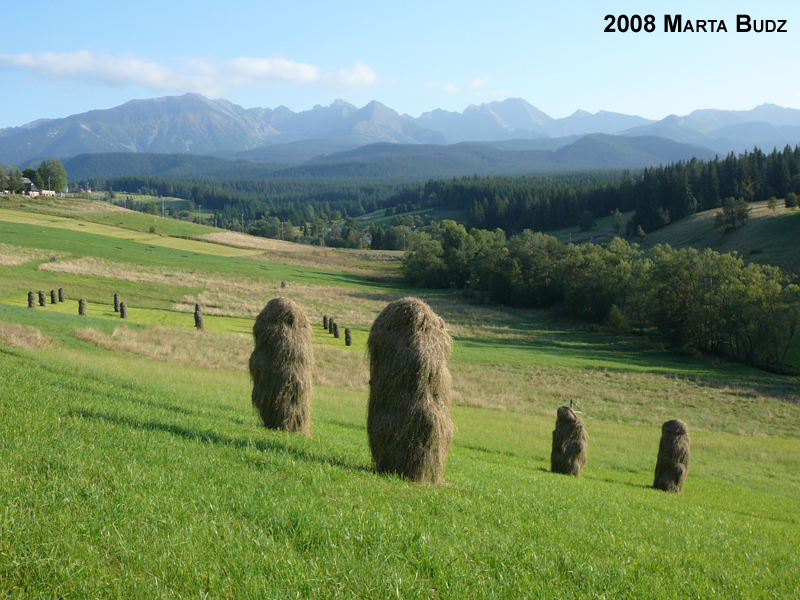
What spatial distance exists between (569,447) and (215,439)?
39.2ft

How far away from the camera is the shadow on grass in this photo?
10.0 meters

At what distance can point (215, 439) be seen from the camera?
10453 millimetres

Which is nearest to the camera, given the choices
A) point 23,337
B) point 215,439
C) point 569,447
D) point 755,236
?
point 215,439

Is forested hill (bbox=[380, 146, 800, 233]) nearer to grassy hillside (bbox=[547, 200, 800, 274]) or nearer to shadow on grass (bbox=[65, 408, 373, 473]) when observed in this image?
grassy hillside (bbox=[547, 200, 800, 274])

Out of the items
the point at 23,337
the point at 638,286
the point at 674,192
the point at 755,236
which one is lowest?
the point at 638,286

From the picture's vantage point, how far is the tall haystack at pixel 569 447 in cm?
1775

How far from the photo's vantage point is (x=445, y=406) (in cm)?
997

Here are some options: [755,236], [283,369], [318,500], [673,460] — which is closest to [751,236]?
[755,236]

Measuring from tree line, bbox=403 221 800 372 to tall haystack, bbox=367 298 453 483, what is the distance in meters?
54.9

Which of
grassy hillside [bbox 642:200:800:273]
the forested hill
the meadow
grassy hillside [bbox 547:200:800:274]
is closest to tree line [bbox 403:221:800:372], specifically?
grassy hillside [bbox 642:200:800:273]

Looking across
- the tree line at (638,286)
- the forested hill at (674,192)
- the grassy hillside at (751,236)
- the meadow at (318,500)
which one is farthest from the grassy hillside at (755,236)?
the meadow at (318,500)

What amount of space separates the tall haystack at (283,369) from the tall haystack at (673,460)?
12.0 m

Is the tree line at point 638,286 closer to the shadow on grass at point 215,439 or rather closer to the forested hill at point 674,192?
the forested hill at point 674,192

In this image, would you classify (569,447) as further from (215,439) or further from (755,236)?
(755,236)
